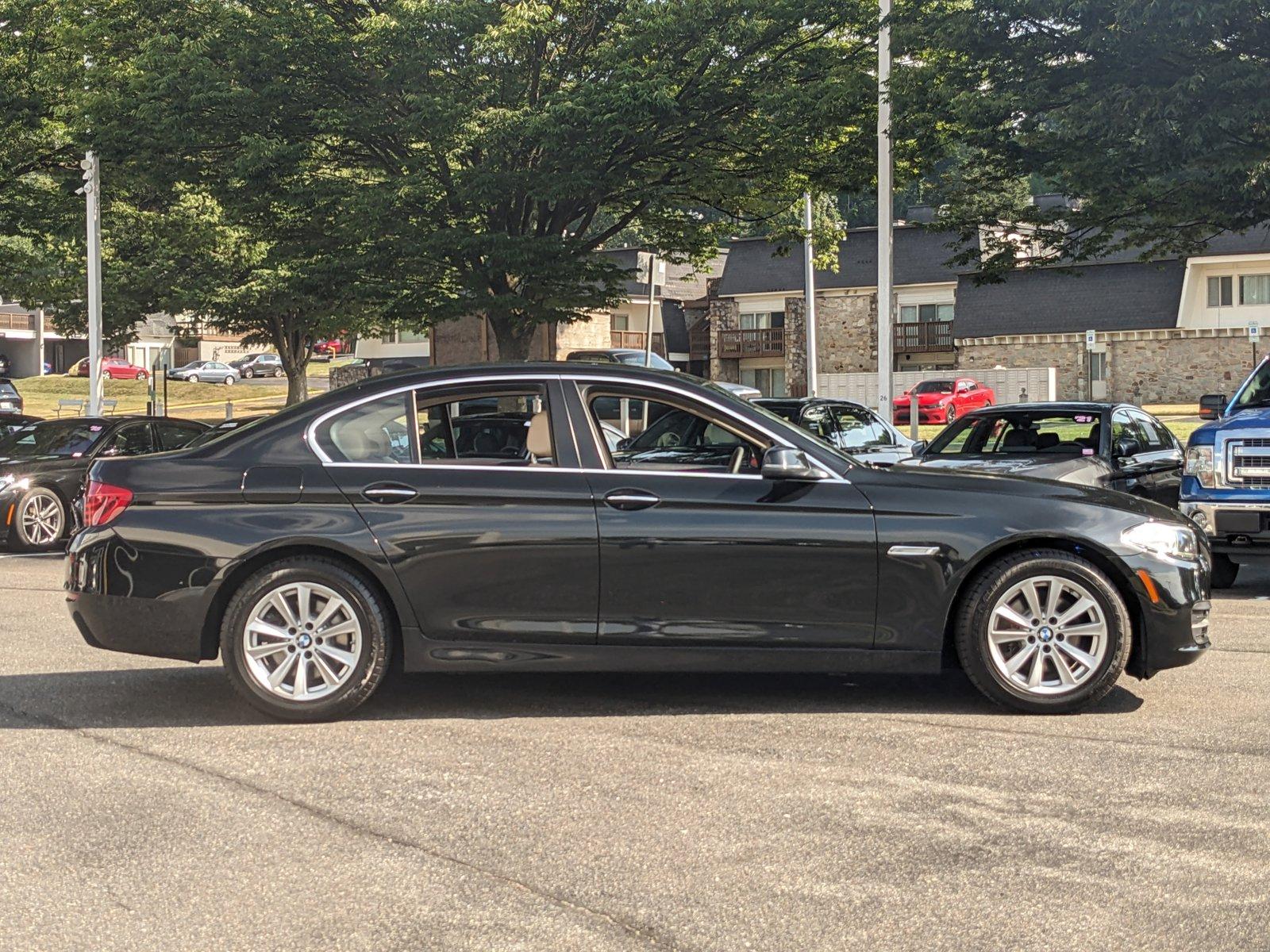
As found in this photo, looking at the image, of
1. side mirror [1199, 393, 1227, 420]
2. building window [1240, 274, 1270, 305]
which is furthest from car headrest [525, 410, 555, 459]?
building window [1240, 274, 1270, 305]

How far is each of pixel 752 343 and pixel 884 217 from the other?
1830 inches

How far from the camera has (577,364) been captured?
22.8 ft

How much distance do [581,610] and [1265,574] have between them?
8925 millimetres

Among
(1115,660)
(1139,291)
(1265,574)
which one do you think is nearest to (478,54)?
(1265,574)

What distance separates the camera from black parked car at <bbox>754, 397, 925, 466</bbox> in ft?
55.6

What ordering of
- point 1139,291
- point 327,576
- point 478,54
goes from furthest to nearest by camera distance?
point 1139,291
point 478,54
point 327,576

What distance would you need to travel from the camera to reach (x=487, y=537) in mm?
6766

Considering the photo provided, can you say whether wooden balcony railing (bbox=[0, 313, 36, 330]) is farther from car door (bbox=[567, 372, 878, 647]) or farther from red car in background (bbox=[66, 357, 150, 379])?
car door (bbox=[567, 372, 878, 647])

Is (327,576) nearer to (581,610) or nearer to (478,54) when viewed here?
(581,610)

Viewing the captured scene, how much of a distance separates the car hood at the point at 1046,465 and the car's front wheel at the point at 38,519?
30.5 feet

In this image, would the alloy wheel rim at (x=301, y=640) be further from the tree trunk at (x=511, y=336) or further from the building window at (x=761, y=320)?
the building window at (x=761, y=320)

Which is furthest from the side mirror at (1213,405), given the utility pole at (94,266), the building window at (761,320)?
the building window at (761,320)

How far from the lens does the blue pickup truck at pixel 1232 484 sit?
1089 cm

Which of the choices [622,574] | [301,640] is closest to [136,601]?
[301,640]
